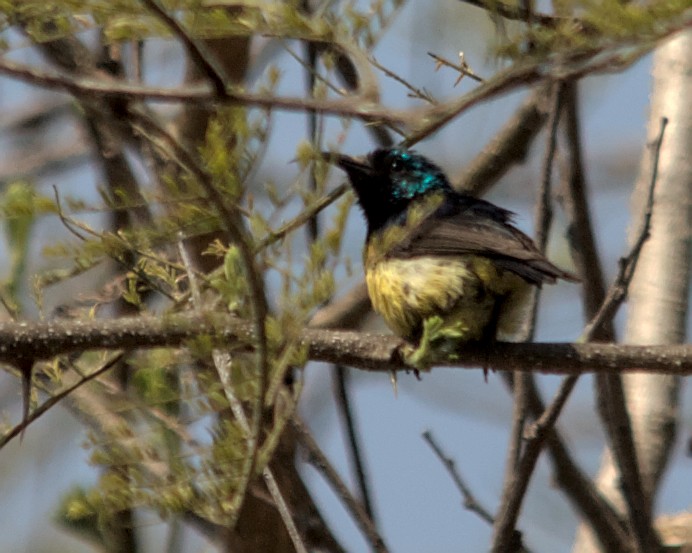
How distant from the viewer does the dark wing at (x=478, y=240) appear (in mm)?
3475

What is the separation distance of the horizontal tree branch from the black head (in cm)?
163

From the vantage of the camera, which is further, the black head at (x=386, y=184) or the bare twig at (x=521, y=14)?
the black head at (x=386, y=184)

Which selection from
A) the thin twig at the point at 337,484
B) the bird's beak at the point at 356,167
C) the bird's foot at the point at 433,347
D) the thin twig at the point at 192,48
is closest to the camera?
the thin twig at the point at 192,48

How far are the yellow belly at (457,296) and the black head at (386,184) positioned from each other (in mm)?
754

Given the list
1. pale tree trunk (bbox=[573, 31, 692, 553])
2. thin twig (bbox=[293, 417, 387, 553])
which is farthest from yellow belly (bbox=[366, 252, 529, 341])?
pale tree trunk (bbox=[573, 31, 692, 553])

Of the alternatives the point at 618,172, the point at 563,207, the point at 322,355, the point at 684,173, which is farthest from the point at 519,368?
the point at 618,172

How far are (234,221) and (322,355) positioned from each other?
36.7 inches

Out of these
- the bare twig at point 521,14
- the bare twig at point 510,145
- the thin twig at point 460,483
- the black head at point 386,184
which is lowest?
the thin twig at point 460,483

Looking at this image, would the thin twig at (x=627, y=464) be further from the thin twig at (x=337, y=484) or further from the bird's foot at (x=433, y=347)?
the thin twig at (x=337, y=484)

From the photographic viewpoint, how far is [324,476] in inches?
127

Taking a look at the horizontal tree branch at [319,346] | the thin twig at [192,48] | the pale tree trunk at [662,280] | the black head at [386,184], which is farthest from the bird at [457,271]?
the thin twig at [192,48]

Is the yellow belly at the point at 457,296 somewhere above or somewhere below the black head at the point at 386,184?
below

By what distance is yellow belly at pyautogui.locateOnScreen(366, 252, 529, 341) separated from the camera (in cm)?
370

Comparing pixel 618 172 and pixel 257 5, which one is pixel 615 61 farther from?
pixel 618 172
